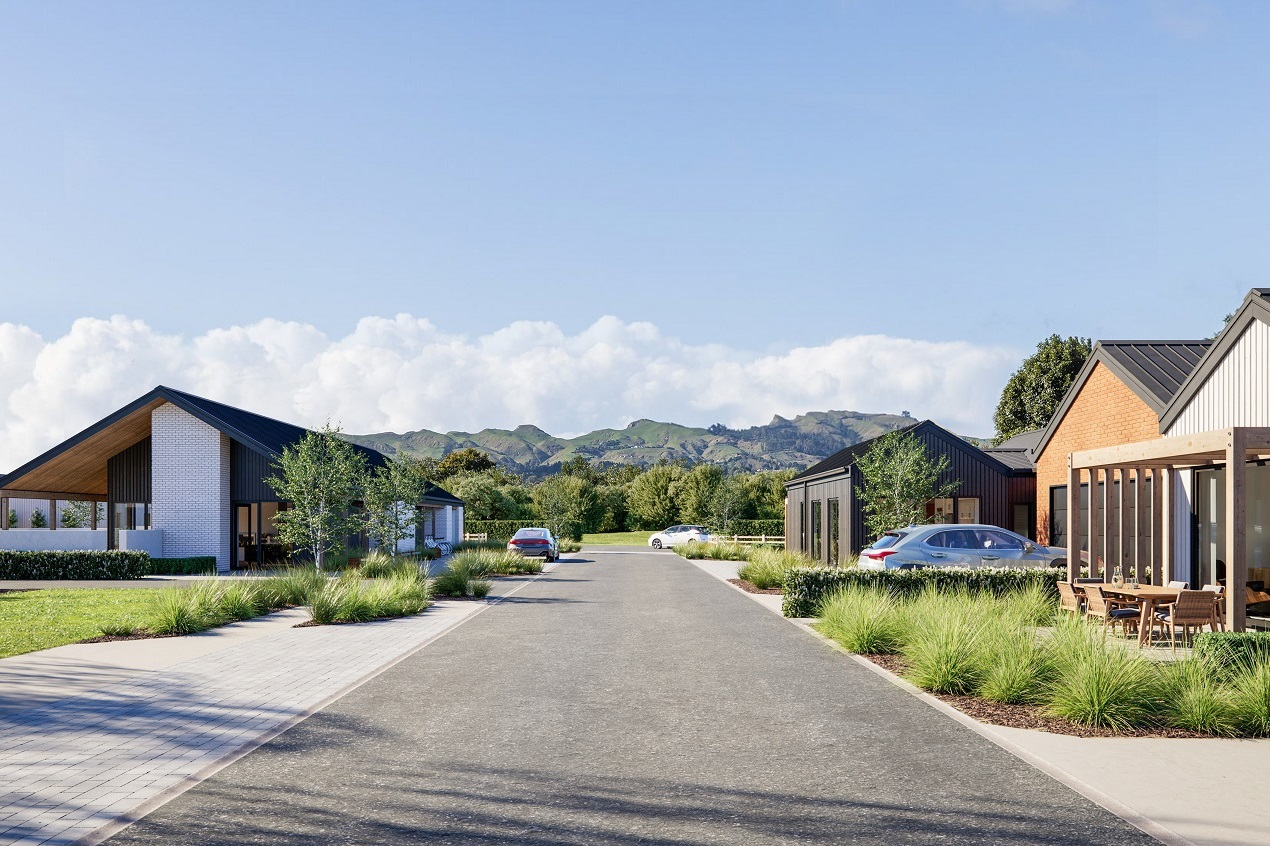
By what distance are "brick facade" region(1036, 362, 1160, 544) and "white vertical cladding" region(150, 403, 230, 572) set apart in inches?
983

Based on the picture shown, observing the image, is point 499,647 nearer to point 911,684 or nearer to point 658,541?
point 911,684

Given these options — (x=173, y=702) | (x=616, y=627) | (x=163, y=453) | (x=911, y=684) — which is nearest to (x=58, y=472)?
(x=163, y=453)

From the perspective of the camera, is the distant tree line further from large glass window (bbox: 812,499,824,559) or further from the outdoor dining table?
the outdoor dining table

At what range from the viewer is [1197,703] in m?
8.86

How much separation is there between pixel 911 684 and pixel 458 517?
4866 centimetres

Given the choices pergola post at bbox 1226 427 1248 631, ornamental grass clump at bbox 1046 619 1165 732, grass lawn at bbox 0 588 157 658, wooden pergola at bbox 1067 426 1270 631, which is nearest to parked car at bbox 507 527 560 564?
grass lawn at bbox 0 588 157 658

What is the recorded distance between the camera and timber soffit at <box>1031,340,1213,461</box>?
2086 centimetres

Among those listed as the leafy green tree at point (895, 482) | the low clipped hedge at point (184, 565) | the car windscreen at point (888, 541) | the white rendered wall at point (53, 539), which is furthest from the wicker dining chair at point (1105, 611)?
the white rendered wall at point (53, 539)

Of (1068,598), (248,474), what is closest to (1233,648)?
(1068,598)

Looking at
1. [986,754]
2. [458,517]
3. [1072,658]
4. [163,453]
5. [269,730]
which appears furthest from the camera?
[458,517]

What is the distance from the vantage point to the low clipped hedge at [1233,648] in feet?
33.8

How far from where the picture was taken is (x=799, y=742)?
825 cm

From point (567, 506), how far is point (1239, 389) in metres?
54.8

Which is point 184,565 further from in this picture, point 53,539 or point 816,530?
point 816,530
